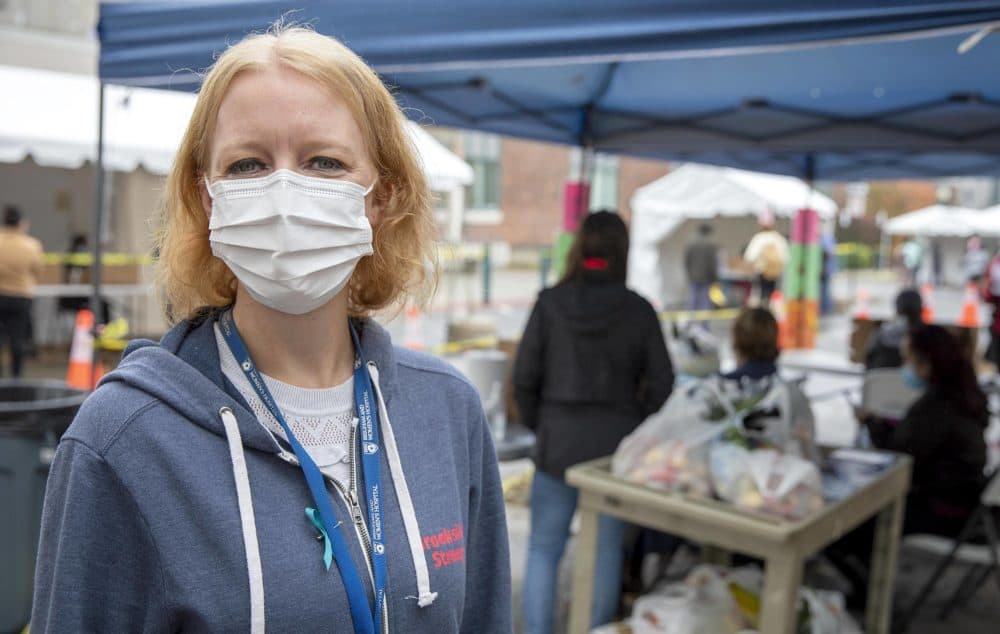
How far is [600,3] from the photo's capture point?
254 cm

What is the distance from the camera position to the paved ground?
4469 millimetres

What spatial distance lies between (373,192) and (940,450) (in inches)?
150

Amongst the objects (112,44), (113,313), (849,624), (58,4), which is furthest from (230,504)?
(58,4)

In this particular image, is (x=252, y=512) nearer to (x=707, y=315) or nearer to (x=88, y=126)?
(x=88, y=126)

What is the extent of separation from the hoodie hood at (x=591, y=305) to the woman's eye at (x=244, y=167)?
2340 mm

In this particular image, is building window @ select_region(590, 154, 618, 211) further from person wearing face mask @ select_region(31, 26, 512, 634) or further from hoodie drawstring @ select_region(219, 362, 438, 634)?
hoodie drawstring @ select_region(219, 362, 438, 634)

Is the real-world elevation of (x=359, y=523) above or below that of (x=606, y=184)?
below

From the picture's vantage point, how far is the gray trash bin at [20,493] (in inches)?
128

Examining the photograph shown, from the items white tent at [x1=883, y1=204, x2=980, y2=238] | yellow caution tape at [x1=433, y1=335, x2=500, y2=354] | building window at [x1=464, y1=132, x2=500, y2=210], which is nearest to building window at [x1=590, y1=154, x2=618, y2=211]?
building window at [x1=464, y1=132, x2=500, y2=210]

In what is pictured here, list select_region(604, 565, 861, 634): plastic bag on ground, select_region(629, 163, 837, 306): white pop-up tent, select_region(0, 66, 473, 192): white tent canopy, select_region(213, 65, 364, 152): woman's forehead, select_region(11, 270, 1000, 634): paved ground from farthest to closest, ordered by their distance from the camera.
Answer: select_region(629, 163, 837, 306): white pop-up tent → select_region(0, 66, 473, 192): white tent canopy → select_region(11, 270, 1000, 634): paved ground → select_region(604, 565, 861, 634): plastic bag on ground → select_region(213, 65, 364, 152): woman's forehead

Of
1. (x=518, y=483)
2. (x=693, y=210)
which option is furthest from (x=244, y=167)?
(x=693, y=210)

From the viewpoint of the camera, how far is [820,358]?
40.3 ft

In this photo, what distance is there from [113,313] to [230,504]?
1068cm

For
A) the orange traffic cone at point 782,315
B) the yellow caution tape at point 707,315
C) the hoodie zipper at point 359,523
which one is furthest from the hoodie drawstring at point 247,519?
the yellow caution tape at point 707,315
